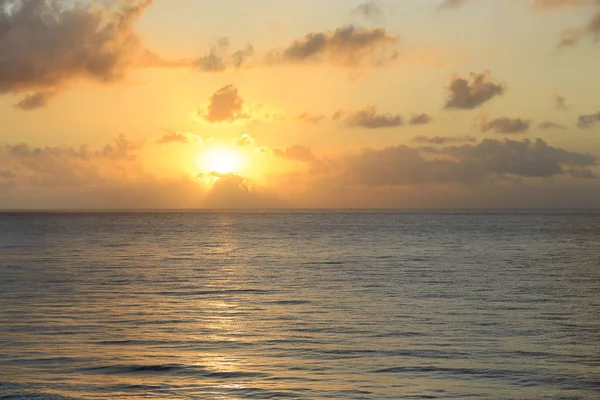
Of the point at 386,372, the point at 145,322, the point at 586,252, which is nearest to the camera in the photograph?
the point at 386,372

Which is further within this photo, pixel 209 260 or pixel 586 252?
pixel 586 252

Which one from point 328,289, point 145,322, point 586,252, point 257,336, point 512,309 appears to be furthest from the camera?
point 586,252

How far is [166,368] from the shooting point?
87.7 ft

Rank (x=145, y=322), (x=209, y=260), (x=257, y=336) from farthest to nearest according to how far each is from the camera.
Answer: (x=209, y=260), (x=145, y=322), (x=257, y=336)

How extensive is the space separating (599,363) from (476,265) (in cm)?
4950

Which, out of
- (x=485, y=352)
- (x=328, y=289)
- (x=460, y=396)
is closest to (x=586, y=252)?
(x=328, y=289)

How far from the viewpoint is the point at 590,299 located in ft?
156

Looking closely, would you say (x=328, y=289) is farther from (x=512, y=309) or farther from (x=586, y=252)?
(x=586, y=252)

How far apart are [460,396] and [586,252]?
3281 inches

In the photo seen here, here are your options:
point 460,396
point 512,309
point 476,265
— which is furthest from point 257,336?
point 476,265

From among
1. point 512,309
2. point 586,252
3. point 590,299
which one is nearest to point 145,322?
point 512,309

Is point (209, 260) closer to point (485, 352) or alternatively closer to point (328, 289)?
point (328, 289)

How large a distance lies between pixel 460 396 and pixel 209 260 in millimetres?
63611

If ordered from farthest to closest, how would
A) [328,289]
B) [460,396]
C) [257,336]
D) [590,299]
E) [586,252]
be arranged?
[586,252], [328,289], [590,299], [257,336], [460,396]
